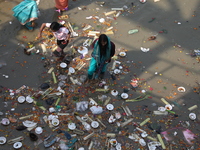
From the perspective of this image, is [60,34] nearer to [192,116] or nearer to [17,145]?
[17,145]

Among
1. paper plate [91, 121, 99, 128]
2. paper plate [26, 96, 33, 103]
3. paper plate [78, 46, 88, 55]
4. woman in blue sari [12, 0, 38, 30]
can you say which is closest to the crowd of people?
woman in blue sari [12, 0, 38, 30]

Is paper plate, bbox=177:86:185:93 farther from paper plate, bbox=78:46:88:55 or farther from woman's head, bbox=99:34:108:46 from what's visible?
paper plate, bbox=78:46:88:55

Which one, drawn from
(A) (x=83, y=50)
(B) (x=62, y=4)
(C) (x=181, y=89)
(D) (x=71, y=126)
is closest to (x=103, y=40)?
(A) (x=83, y=50)

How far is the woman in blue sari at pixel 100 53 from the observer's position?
211 inches

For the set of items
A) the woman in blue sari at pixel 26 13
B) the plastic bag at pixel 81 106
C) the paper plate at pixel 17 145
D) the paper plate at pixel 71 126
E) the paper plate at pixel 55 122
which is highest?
the woman in blue sari at pixel 26 13

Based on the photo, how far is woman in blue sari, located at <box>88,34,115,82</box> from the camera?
17.6 feet

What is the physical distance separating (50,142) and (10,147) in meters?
0.81

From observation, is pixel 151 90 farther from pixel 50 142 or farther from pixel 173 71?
pixel 50 142

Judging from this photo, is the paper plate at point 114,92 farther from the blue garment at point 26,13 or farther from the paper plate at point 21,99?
the blue garment at point 26,13

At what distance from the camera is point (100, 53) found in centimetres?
568

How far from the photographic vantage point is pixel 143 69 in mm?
6680

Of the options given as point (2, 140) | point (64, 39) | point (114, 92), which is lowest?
point (114, 92)

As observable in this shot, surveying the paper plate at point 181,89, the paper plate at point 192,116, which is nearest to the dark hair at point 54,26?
the paper plate at point 181,89

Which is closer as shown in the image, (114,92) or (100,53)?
(100,53)
